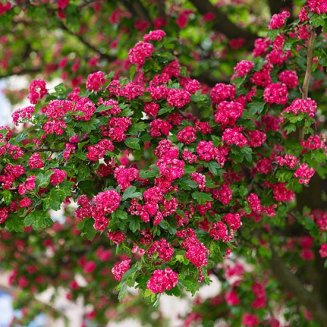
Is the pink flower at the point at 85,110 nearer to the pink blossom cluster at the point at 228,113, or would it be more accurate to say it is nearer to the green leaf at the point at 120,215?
the green leaf at the point at 120,215

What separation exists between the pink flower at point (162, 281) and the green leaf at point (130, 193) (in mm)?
350

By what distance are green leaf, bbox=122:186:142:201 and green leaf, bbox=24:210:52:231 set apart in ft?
1.22

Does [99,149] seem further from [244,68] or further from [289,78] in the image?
[289,78]

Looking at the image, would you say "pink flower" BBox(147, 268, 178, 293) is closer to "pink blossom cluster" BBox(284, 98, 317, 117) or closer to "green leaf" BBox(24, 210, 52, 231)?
"green leaf" BBox(24, 210, 52, 231)

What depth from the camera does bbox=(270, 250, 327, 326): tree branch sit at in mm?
4766

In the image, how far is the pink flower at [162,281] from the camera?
7.47 feet

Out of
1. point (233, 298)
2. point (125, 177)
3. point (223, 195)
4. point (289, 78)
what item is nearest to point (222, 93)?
point (289, 78)

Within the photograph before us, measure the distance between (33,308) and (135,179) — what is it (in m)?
4.46

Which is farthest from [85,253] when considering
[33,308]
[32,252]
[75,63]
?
[75,63]

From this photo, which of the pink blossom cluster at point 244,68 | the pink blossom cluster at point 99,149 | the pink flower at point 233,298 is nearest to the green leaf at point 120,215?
the pink blossom cluster at point 99,149

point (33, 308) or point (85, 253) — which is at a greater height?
point (85, 253)

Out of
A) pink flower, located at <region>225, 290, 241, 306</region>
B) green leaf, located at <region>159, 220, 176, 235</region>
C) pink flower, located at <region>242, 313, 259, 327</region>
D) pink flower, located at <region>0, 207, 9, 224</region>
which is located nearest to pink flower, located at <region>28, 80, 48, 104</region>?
pink flower, located at <region>0, 207, 9, 224</region>

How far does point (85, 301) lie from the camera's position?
20.6ft

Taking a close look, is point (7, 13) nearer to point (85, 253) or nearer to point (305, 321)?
point (85, 253)
